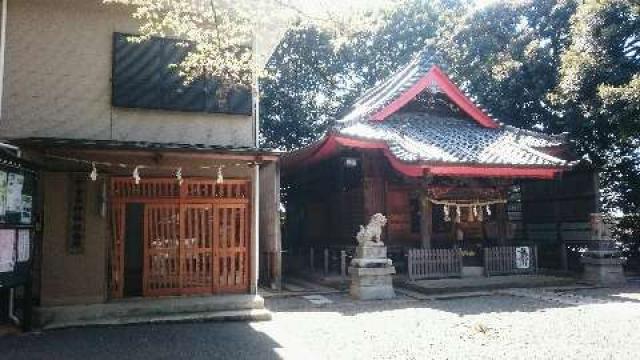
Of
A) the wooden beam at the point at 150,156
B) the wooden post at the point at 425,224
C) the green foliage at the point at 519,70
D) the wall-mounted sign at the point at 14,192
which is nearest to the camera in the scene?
the wall-mounted sign at the point at 14,192

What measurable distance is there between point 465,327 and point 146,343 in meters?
Answer: 5.57

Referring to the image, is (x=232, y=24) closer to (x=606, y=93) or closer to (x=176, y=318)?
(x=176, y=318)

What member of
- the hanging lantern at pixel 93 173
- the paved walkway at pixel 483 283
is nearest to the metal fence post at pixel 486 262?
the paved walkway at pixel 483 283

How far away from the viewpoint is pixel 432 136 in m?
16.9

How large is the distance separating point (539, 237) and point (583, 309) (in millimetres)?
8944

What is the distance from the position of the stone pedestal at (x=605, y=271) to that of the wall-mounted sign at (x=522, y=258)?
5.83 feet

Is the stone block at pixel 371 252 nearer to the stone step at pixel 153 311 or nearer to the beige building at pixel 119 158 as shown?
the beige building at pixel 119 158

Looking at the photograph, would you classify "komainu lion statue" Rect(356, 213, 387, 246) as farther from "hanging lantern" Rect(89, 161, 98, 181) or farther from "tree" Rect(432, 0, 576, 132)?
"tree" Rect(432, 0, 576, 132)

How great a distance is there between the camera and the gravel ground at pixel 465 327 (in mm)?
7520

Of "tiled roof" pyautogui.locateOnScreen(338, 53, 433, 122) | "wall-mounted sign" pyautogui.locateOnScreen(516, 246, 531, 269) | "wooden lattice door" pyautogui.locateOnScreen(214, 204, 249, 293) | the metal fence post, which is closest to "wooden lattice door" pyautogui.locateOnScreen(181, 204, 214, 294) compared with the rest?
"wooden lattice door" pyautogui.locateOnScreen(214, 204, 249, 293)

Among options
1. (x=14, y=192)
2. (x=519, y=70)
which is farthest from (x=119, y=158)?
(x=519, y=70)

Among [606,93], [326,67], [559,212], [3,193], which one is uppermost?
[326,67]

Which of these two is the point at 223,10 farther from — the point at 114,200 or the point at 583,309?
the point at 583,309

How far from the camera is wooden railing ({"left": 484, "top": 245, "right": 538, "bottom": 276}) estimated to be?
15.5m
